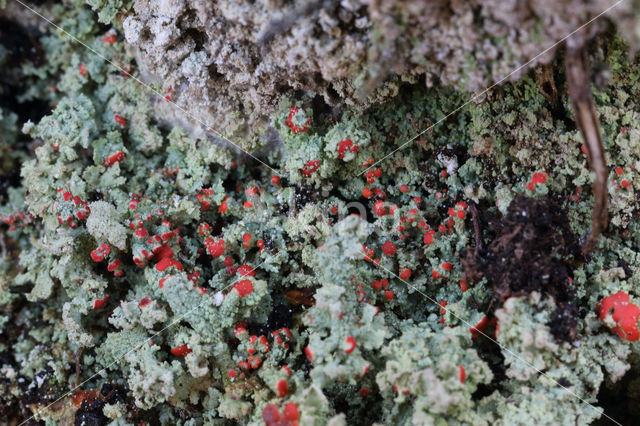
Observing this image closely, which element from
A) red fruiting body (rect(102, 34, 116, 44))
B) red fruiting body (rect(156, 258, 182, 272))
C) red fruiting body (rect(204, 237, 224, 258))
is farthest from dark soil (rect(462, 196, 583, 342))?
red fruiting body (rect(102, 34, 116, 44))

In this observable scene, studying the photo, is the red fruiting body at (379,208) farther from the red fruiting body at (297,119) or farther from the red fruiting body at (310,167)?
the red fruiting body at (297,119)

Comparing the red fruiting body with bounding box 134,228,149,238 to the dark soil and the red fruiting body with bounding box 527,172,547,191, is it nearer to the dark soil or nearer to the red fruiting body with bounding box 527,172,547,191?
the dark soil

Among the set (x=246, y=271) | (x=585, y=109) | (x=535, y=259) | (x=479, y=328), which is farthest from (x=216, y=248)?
(x=585, y=109)

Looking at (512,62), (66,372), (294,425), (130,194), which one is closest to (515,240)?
(512,62)

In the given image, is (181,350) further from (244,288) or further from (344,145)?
(344,145)

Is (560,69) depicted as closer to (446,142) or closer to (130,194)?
(446,142)

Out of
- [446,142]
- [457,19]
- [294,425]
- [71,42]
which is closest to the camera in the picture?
[457,19]
